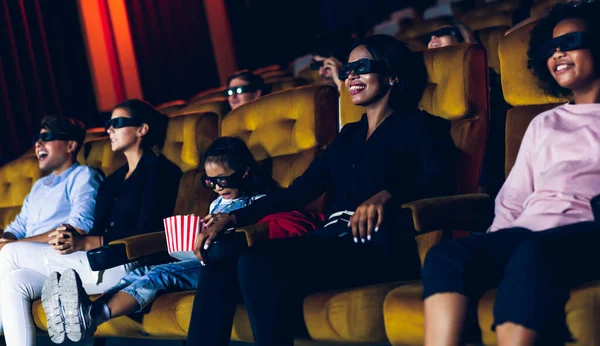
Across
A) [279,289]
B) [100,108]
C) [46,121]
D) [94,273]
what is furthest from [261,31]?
[279,289]

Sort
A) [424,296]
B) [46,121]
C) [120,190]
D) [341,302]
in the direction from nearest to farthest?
[424,296] → [341,302] → [120,190] → [46,121]

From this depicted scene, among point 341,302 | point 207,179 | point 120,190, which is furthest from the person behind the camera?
point 120,190

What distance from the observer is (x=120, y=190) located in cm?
295

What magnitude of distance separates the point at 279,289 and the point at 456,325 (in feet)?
1.51

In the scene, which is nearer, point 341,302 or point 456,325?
point 456,325

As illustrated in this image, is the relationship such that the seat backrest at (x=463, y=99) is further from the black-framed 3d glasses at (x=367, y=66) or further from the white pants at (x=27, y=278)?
the white pants at (x=27, y=278)

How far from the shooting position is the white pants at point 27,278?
2.40 m

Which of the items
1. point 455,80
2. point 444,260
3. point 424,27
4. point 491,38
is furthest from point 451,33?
point 424,27

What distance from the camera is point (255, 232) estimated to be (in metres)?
2.00

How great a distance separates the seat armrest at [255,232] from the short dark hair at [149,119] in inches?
44.9

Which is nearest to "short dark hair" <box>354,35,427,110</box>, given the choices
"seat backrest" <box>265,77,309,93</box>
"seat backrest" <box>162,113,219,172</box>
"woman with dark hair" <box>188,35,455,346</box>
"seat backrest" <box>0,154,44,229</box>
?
"woman with dark hair" <box>188,35,455,346</box>

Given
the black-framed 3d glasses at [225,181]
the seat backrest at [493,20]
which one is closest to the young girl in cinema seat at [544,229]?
the black-framed 3d glasses at [225,181]

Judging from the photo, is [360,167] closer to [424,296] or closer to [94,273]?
[424,296]

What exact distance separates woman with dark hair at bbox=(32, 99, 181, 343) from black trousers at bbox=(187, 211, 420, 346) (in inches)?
21.1
